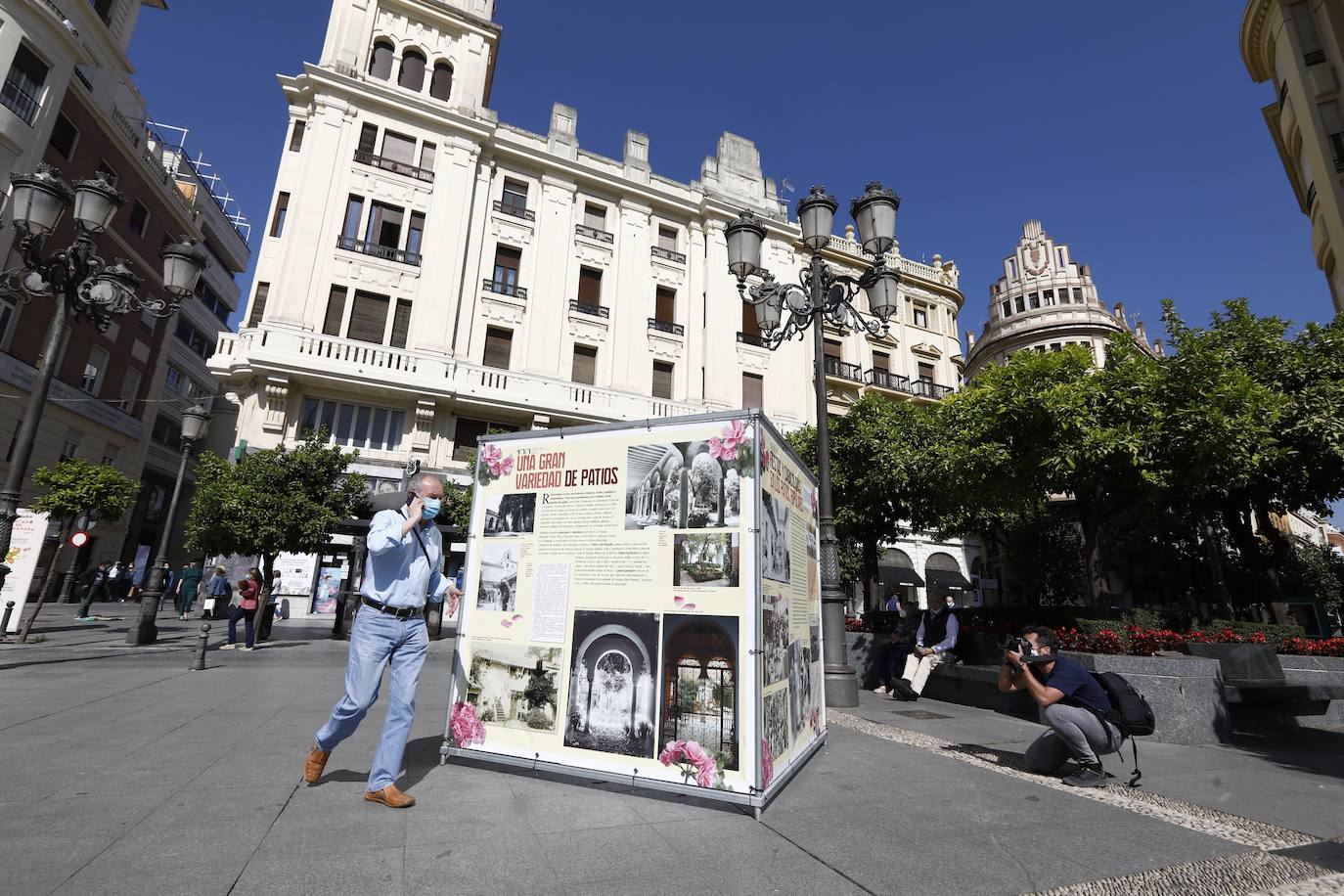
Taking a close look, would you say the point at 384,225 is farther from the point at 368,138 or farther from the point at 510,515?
the point at 510,515

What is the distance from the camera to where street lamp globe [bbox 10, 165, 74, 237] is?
7.73m

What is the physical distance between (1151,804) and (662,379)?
2247 cm

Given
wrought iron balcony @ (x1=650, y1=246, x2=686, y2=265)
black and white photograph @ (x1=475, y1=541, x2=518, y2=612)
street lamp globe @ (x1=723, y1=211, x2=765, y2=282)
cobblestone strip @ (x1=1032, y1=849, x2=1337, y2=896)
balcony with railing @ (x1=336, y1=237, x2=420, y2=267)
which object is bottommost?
cobblestone strip @ (x1=1032, y1=849, x2=1337, y2=896)

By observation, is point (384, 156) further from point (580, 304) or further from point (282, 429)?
point (282, 429)

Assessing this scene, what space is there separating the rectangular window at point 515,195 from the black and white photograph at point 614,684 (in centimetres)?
2395

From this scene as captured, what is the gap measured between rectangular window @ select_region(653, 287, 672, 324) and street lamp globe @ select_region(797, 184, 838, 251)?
1689 cm

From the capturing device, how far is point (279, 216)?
21.8m

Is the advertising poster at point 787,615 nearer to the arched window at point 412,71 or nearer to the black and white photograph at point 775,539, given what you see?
the black and white photograph at point 775,539

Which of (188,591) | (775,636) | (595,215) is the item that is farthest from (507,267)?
(775,636)

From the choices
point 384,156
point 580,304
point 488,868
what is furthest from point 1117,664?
point 384,156

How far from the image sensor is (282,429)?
19.2 m

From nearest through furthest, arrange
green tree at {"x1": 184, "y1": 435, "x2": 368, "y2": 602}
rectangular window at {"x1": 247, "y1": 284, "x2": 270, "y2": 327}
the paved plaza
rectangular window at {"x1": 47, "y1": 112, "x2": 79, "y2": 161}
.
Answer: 1. the paved plaza
2. green tree at {"x1": 184, "y1": 435, "x2": 368, "y2": 602}
3. rectangular window at {"x1": 247, "y1": 284, "x2": 270, "y2": 327}
4. rectangular window at {"x1": 47, "y1": 112, "x2": 79, "y2": 161}

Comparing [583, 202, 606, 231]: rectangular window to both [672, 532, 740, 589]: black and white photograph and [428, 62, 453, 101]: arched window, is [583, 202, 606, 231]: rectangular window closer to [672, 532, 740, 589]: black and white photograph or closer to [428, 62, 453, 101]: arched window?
[428, 62, 453, 101]: arched window

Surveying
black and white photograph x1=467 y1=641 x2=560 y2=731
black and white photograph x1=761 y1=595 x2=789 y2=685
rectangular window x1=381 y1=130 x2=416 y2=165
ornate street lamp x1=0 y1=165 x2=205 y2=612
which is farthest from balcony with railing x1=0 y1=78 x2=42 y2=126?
black and white photograph x1=761 y1=595 x2=789 y2=685
